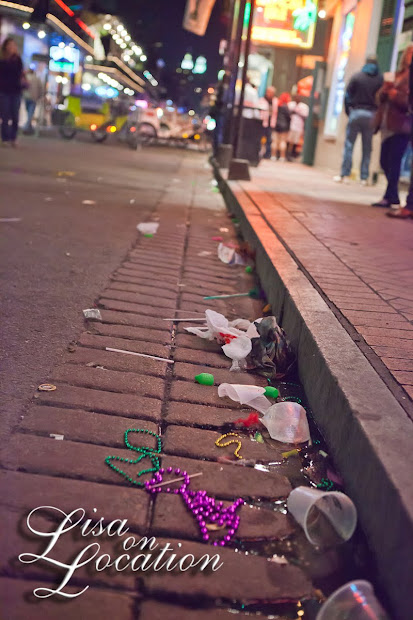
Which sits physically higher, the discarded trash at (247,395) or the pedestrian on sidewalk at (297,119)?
the pedestrian on sidewalk at (297,119)

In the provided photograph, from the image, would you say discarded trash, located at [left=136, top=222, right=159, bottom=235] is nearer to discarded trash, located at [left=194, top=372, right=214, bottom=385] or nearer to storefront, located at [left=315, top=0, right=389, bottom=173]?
discarded trash, located at [left=194, top=372, right=214, bottom=385]

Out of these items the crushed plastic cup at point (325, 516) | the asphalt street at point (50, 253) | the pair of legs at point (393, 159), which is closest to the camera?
the crushed plastic cup at point (325, 516)

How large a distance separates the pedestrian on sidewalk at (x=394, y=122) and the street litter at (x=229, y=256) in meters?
3.75

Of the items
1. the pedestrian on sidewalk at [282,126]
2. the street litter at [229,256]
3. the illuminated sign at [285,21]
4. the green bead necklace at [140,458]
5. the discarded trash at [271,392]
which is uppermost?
the illuminated sign at [285,21]

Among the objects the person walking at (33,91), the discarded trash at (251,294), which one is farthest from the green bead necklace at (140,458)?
the person walking at (33,91)

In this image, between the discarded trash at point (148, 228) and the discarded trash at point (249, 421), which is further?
the discarded trash at point (148, 228)

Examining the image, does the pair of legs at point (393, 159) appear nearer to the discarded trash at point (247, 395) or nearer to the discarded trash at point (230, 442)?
the discarded trash at point (247, 395)

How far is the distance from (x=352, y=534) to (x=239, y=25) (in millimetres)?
12954

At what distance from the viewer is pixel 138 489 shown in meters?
2.10

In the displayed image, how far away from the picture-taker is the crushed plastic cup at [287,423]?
8.54 feet

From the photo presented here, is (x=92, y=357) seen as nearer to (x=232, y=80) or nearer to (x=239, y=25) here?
(x=239, y=25)

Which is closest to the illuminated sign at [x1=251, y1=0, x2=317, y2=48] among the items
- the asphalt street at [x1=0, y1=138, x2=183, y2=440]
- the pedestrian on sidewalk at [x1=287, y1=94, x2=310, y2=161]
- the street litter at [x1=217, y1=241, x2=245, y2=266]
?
the pedestrian on sidewalk at [x1=287, y1=94, x2=310, y2=161]

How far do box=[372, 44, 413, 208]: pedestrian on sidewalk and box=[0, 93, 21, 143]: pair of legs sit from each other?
28.6 ft

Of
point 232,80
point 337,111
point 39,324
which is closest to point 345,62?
point 337,111
